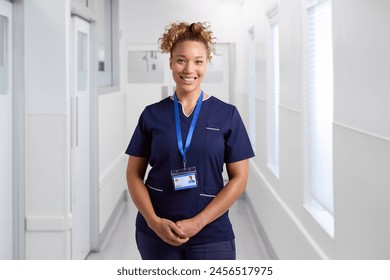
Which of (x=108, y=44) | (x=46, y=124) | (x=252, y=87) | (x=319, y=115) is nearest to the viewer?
(x=319, y=115)

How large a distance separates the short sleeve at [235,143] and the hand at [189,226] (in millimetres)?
276

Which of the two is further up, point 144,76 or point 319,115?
point 144,76

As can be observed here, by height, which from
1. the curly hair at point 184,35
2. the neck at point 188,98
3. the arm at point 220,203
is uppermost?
the curly hair at point 184,35

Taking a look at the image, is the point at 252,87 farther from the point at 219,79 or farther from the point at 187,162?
the point at 187,162

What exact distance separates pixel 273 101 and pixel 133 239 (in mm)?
2054

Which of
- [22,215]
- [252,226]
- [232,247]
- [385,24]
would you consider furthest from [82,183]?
[385,24]

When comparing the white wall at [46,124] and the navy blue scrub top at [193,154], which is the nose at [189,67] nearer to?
the navy blue scrub top at [193,154]

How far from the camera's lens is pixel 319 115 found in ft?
10.9

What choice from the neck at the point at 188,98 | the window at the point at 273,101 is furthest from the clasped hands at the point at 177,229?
the window at the point at 273,101

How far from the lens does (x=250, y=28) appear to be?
21.6ft

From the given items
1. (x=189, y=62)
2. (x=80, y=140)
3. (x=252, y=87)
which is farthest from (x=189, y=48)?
(x=252, y=87)

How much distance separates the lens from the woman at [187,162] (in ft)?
6.10
